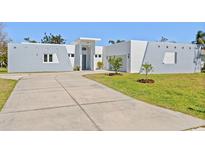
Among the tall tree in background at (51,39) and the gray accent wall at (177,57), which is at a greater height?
the tall tree in background at (51,39)

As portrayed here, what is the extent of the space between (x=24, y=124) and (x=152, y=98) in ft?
17.1

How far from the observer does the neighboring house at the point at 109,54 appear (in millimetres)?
22109

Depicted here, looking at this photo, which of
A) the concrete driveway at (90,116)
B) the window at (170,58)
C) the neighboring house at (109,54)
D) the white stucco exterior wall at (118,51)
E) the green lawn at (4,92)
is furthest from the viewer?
the window at (170,58)

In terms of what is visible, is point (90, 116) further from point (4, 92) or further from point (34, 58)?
point (34, 58)

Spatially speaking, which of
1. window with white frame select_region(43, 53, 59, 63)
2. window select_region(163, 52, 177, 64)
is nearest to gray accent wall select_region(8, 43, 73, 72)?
window with white frame select_region(43, 53, 59, 63)

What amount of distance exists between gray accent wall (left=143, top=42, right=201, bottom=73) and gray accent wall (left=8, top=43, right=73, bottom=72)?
11118mm

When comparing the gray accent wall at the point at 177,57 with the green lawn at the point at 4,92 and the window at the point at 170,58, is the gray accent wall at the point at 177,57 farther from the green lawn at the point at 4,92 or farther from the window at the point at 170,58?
the green lawn at the point at 4,92

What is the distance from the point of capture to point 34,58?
23.2 m

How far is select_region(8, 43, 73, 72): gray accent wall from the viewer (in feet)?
73.3

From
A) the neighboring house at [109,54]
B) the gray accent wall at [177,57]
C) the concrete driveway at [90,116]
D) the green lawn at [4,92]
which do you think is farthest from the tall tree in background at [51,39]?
the concrete driveway at [90,116]

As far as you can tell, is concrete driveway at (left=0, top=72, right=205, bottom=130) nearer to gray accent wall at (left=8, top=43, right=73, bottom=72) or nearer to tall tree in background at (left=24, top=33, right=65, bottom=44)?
gray accent wall at (left=8, top=43, right=73, bottom=72)
